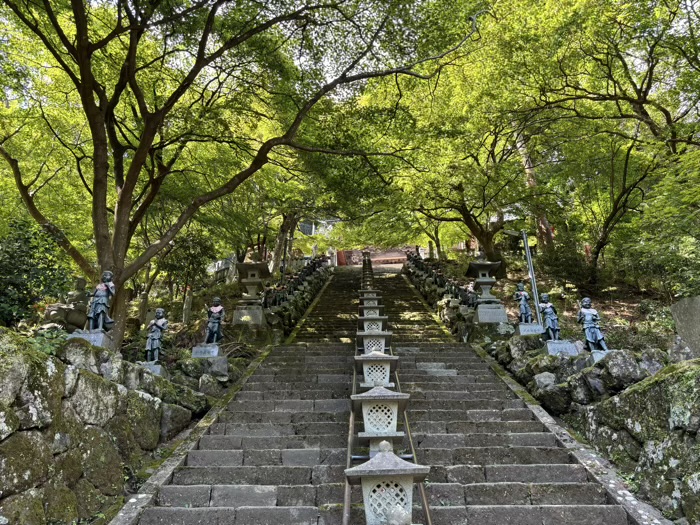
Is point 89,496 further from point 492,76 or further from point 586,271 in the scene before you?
point 586,271

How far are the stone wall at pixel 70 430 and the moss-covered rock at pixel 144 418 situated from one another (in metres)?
0.01

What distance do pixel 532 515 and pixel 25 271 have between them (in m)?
8.92

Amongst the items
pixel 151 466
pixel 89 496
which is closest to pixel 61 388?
pixel 89 496

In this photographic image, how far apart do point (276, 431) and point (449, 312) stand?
8.06 meters

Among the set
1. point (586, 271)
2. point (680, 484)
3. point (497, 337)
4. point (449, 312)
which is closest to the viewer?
point (680, 484)

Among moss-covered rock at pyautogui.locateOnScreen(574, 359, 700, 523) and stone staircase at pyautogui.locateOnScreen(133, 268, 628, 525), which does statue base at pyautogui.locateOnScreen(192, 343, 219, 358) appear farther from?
moss-covered rock at pyautogui.locateOnScreen(574, 359, 700, 523)

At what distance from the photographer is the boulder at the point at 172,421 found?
6.54 m

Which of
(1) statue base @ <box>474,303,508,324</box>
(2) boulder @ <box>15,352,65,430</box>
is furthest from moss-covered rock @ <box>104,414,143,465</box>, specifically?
(1) statue base @ <box>474,303,508,324</box>

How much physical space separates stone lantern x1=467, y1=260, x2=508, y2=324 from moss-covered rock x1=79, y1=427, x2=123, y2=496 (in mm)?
8674

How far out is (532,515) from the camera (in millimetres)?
4613

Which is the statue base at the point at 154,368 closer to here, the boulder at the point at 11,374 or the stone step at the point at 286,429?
the stone step at the point at 286,429

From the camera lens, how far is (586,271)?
16.6 meters

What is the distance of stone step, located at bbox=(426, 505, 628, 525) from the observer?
4547 millimetres

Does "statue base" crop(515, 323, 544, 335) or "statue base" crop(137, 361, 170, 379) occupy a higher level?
"statue base" crop(515, 323, 544, 335)
